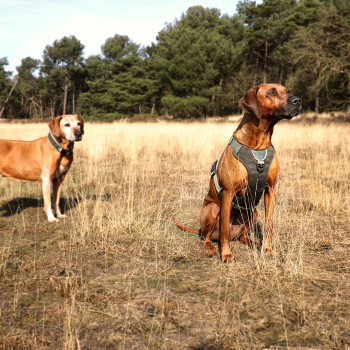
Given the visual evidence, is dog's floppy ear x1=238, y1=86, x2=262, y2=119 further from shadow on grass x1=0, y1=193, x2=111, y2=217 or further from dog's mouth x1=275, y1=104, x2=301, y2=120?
shadow on grass x1=0, y1=193, x2=111, y2=217

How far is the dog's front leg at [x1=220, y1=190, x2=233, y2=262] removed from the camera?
8.73ft

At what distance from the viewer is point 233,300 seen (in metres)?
2.11

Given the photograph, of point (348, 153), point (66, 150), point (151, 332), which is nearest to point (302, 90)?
point (348, 153)

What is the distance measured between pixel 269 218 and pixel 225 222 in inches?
15.7

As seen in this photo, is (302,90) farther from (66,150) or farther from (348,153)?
(66,150)

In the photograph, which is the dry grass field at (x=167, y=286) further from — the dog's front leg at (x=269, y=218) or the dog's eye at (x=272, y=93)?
the dog's eye at (x=272, y=93)

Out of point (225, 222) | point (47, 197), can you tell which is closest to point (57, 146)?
point (47, 197)

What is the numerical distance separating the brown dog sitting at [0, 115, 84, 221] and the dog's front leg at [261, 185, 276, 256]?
2.65m

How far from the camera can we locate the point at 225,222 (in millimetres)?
2693

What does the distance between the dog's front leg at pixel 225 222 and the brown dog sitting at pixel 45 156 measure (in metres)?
2.41

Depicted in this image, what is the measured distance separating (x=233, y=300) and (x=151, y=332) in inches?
25.2

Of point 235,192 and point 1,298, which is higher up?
point 235,192

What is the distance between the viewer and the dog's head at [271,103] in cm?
251

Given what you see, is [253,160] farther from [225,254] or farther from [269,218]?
[225,254]
